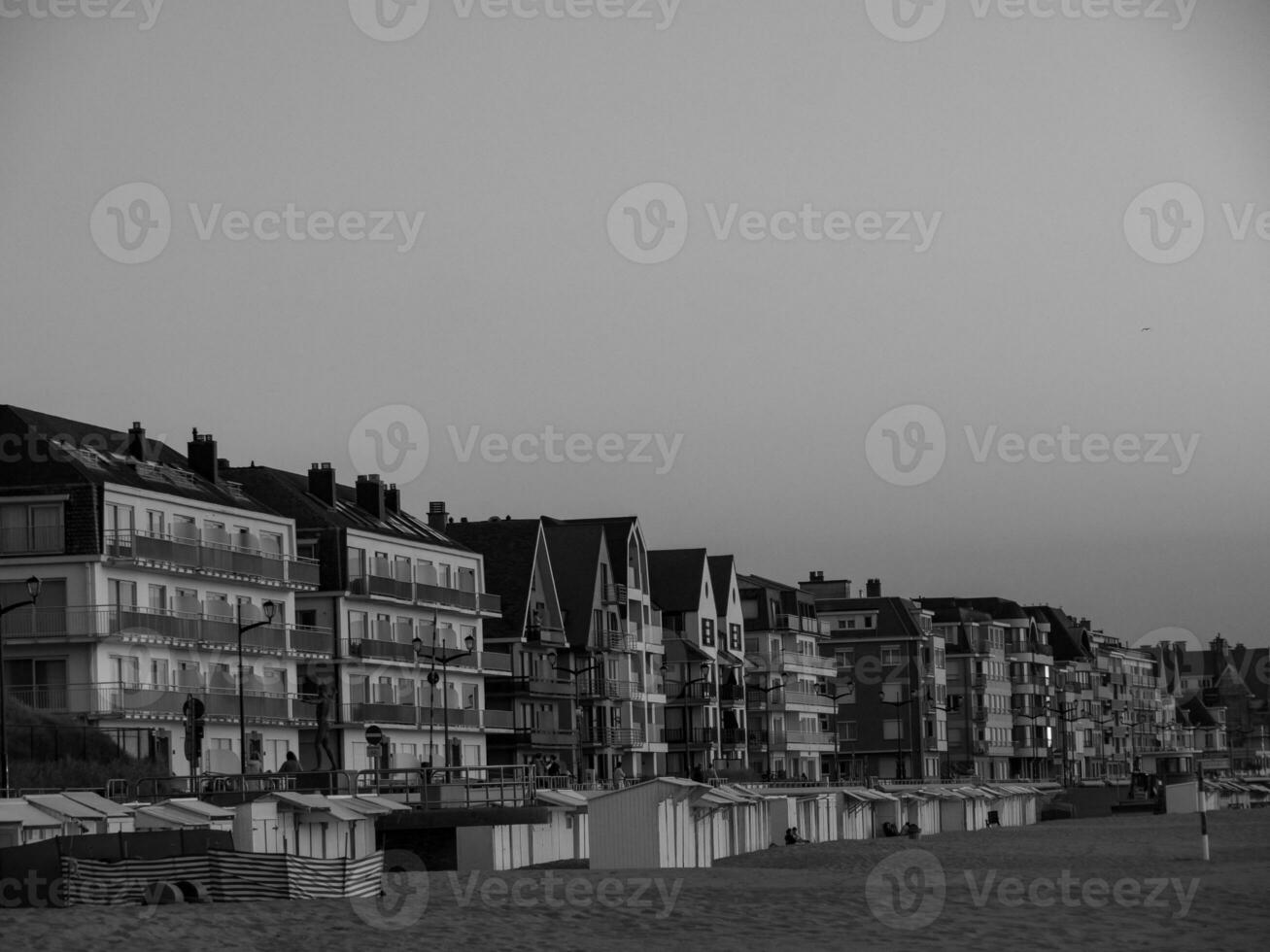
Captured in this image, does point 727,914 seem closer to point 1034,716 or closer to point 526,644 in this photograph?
point 526,644

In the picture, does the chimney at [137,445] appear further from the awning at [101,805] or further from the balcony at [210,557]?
the awning at [101,805]

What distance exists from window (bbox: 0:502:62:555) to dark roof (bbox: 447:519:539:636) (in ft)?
101

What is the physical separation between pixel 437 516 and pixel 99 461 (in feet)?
112

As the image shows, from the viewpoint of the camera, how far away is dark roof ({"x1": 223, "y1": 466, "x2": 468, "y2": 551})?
88.0 meters

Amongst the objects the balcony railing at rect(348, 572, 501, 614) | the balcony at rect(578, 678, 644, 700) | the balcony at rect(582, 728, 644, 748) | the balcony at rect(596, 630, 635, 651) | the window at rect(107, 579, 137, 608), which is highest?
the balcony railing at rect(348, 572, 501, 614)

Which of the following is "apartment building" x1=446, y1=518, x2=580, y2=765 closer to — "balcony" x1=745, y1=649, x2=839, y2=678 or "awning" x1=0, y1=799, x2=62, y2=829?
"balcony" x1=745, y1=649, x2=839, y2=678

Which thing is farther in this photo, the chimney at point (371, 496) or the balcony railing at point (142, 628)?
the chimney at point (371, 496)

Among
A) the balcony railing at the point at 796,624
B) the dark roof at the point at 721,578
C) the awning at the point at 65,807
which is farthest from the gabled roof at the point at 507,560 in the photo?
the awning at the point at 65,807

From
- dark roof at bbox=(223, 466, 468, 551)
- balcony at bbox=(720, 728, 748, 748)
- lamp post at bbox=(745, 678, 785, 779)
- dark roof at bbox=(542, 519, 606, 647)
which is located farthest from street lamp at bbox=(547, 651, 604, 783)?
lamp post at bbox=(745, 678, 785, 779)

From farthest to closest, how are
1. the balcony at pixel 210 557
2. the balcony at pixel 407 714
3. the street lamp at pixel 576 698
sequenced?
the street lamp at pixel 576 698
the balcony at pixel 407 714
the balcony at pixel 210 557

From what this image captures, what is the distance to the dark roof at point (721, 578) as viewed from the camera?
12469 cm

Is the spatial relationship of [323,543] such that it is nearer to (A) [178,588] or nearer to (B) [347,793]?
(A) [178,588]

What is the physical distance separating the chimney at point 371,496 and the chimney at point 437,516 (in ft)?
37.2

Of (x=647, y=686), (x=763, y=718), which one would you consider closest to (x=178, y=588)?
(x=647, y=686)
